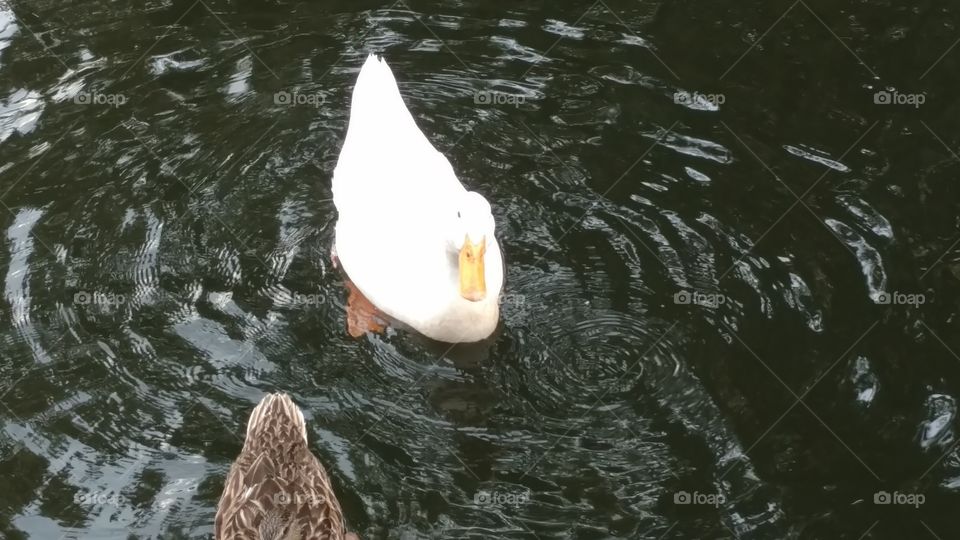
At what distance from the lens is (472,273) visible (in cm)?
730

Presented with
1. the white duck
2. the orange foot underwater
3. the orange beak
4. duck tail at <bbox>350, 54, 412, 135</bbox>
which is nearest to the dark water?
the orange foot underwater

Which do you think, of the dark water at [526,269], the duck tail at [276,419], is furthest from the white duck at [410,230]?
the duck tail at [276,419]

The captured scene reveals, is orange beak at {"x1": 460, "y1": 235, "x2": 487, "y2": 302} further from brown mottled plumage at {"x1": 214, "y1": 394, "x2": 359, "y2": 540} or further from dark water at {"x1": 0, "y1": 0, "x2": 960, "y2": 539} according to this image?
brown mottled plumage at {"x1": 214, "y1": 394, "x2": 359, "y2": 540}

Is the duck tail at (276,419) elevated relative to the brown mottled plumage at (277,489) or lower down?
elevated

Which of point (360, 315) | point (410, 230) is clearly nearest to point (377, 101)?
point (410, 230)

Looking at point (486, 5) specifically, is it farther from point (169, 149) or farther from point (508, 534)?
point (508, 534)

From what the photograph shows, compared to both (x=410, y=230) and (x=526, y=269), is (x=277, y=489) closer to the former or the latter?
(x=410, y=230)

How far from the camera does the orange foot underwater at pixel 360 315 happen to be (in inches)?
308

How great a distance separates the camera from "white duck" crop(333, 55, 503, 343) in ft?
24.1

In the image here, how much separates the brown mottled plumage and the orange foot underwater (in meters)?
1.46

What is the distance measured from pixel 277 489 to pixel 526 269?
259 centimetres

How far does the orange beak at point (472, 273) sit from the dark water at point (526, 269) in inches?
20.3

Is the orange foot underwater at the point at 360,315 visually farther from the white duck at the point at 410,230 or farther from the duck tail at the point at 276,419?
the duck tail at the point at 276,419

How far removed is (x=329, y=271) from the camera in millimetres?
8305
